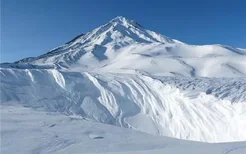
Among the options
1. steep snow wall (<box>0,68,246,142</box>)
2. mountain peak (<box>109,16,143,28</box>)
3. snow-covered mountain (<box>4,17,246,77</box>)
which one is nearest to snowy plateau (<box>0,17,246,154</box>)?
steep snow wall (<box>0,68,246,142</box>)

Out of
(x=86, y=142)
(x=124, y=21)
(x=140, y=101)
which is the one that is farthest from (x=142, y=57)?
(x=124, y=21)

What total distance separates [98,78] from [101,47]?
15771mm

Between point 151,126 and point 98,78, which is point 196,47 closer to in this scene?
point 98,78

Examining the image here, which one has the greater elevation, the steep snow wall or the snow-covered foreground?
the steep snow wall

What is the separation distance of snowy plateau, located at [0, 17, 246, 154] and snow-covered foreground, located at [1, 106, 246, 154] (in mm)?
17

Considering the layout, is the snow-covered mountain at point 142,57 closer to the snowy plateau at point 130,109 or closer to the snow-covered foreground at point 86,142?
the snowy plateau at point 130,109

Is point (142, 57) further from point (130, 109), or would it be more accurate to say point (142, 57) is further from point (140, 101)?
point (130, 109)

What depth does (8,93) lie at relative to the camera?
14125mm

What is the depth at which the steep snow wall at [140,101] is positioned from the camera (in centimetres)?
1247

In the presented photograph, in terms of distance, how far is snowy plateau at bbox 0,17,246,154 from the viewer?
5586 millimetres

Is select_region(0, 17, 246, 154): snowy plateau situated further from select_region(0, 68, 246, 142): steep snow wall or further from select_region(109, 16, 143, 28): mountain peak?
select_region(109, 16, 143, 28): mountain peak

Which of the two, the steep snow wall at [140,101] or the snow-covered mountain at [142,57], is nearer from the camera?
the steep snow wall at [140,101]

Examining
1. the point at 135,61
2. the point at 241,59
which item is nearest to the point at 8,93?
the point at 135,61

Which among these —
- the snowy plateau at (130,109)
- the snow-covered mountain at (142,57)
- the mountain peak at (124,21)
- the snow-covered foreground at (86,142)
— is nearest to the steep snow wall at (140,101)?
the snowy plateau at (130,109)
